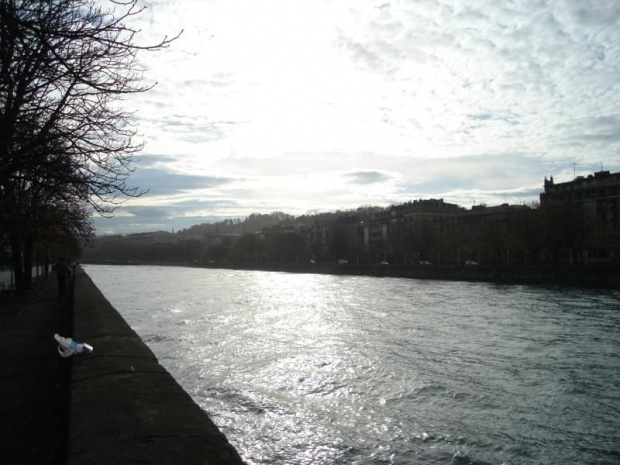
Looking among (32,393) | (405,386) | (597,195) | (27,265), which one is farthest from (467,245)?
(32,393)

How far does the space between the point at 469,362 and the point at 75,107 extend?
1122 centimetres

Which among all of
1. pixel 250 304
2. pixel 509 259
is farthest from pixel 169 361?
pixel 509 259

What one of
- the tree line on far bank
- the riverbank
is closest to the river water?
the riverbank

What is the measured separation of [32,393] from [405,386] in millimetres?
7607

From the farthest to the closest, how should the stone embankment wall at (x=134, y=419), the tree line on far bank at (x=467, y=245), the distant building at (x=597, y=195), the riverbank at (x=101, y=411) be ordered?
1. the distant building at (x=597, y=195)
2. the tree line on far bank at (x=467, y=245)
3. the riverbank at (x=101, y=411)
4. the stone embankment wall at (x=134, y=419)

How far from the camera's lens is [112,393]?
571cm

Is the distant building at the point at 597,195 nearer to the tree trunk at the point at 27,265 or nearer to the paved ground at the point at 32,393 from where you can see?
the tree trunk at the point at 27,265

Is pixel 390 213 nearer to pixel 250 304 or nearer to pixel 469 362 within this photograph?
pixel 250 304

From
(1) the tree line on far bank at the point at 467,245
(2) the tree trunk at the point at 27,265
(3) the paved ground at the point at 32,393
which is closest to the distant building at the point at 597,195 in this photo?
(1) the tree line on far bank at the point at 467,245

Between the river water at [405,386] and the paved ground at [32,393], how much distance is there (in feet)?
8.90

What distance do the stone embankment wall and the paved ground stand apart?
12.1 inches

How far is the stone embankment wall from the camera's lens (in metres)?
3.99

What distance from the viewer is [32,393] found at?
734 centimetres

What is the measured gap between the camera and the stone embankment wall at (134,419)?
3.99 meters
